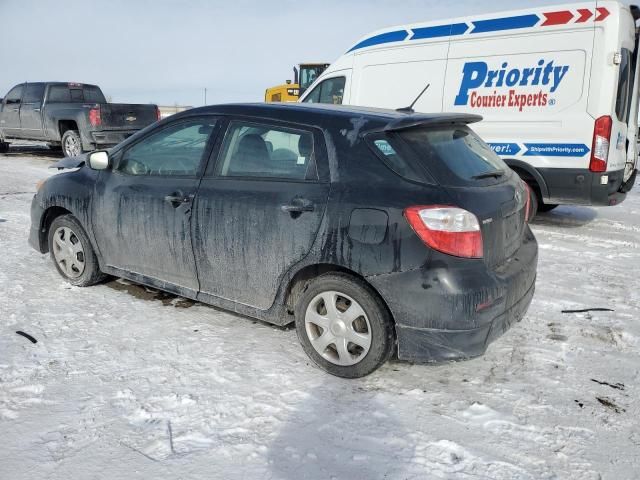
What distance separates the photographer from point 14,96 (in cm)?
1413

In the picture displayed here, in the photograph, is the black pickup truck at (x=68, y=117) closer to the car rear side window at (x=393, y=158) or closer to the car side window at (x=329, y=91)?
the car side window at (x=329, y=91)

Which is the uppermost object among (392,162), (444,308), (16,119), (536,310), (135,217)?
(16,119)

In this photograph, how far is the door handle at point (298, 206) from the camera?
305 cm

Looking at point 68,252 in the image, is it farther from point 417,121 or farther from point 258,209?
point 417,121

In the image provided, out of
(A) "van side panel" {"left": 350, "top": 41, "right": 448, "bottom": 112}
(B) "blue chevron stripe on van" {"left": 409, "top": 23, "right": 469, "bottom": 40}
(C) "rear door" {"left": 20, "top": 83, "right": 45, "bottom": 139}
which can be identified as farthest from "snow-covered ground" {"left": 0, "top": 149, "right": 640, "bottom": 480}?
(C) "rear door" {"left": 20, "top": 83, "right": 45, "bottom": 139}

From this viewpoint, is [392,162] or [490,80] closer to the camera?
[392,162]

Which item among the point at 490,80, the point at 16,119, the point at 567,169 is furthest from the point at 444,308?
the point at 16,119

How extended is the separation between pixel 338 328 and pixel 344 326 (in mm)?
43

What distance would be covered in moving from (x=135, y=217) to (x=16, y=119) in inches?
497

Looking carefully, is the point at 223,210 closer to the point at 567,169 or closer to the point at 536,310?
the point at 536,310

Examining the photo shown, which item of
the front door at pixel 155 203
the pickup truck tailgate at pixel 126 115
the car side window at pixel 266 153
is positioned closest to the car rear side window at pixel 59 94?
the pickup truck tailgate at pixel 126 115

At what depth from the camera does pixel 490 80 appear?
7.20 meters

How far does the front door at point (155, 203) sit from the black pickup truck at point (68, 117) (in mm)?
8541

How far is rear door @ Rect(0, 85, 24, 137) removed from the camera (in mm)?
13953
